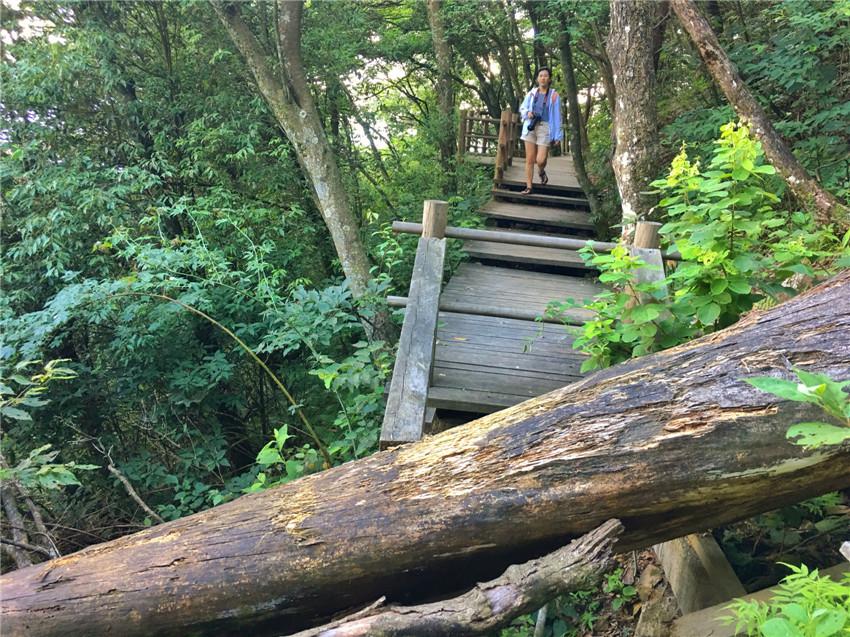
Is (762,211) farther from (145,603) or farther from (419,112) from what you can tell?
(419,112)

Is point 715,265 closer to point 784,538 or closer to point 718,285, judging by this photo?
point 718,285

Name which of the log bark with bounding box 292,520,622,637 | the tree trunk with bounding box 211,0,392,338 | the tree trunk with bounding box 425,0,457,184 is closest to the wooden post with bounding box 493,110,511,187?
the tree trunk with bounding box 425,0,457,184

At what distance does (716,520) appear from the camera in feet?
7.92

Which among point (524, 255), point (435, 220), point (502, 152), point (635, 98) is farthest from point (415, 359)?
point (502, 152)

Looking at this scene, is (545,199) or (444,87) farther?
(444,87)

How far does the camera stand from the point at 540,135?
27.8 ft

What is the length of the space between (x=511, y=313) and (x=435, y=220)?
881 millimetres

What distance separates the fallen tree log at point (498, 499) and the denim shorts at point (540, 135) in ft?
20.9

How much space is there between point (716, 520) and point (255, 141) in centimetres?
682

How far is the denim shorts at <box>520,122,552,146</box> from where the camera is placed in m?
8.38

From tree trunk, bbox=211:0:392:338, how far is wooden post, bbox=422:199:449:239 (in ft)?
8.18

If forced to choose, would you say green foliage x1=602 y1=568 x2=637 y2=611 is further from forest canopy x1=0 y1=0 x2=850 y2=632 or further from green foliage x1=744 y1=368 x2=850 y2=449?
green foliage x1=744 y1=368 x2=850 y2=449

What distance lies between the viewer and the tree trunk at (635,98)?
521 cm

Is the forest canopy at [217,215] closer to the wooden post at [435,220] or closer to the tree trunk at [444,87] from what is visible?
the wooden post at [435,220]
